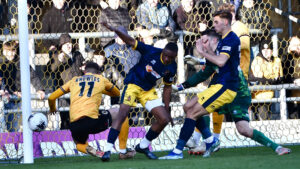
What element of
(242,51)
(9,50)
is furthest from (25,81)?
(242,51)

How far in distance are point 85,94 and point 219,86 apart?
1.82m

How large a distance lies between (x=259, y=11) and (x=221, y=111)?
4.36 m

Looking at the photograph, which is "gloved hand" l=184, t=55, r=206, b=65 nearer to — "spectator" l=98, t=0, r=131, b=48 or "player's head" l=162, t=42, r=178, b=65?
"player's head" l=162, t=42, r=178, b=65

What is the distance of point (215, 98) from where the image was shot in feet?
23.1

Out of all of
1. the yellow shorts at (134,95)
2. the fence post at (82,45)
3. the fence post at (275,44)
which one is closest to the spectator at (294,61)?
the fence post at (275,44)

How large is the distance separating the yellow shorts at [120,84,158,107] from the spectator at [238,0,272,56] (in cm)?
368

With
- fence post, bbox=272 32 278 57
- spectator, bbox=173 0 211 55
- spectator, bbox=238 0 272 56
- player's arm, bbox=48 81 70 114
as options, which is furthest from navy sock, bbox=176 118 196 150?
fence post, bbox=272 32 278 57

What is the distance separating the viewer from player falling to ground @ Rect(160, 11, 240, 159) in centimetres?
703

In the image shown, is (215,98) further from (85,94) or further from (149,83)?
(85,94)

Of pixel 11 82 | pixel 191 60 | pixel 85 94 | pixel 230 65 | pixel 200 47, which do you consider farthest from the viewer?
pixel 11 82

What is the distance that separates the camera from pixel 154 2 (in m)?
10.4

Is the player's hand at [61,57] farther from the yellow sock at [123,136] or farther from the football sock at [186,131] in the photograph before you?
the football sock at [186,131]

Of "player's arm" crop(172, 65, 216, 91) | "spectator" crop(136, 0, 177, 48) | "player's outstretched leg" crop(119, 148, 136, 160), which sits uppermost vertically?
"spectator" crop(136, 0, 177, 48)

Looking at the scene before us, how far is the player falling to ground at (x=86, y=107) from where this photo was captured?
7.98m
